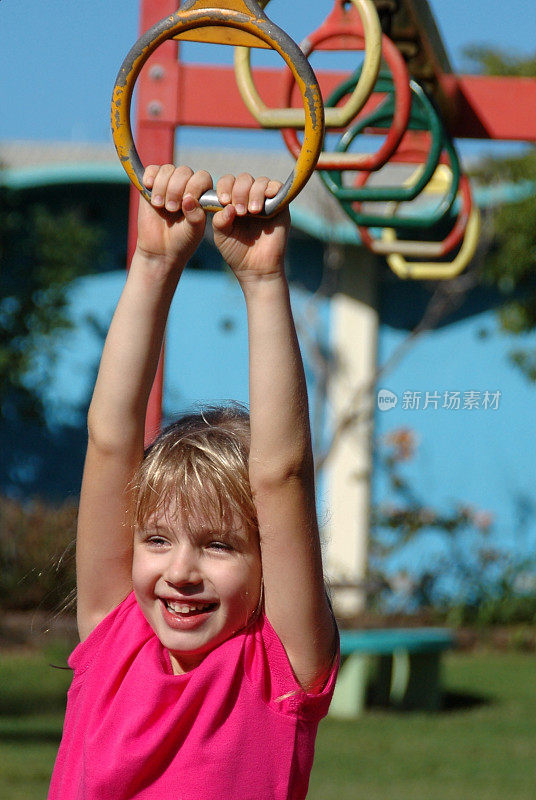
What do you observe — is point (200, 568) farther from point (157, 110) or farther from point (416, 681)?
point (416, 681)

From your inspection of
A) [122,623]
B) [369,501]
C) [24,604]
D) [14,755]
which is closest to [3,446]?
[24,604]

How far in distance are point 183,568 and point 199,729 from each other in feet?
0.50

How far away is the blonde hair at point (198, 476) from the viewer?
1.08 metres

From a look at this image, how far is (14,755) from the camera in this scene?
12.5 feet

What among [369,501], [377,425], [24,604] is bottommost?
[24,604]

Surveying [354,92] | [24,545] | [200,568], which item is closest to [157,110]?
[354,92]

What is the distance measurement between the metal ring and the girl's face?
67 cm

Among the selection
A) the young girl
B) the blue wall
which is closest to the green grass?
the blue wall

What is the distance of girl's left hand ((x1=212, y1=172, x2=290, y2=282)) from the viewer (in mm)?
916

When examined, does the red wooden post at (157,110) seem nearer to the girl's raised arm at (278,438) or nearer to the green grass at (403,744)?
the girl's raised arm at (278,438)

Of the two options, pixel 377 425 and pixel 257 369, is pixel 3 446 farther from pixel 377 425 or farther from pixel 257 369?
pixel 257 369

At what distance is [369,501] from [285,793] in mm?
5905

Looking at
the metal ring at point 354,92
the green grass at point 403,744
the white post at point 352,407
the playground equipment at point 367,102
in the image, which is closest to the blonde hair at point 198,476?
the playground equipment at point 367,102

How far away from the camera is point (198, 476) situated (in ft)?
3.60
